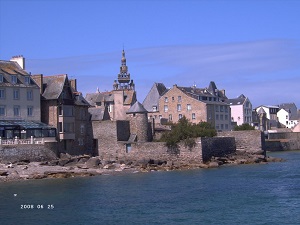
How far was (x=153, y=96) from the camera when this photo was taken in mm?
104125

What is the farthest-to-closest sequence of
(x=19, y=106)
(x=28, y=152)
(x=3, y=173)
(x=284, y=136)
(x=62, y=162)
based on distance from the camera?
(x=284, y=136), (x=19, y=106), (x=28, y=152), (x=62, y=162), (x=3, y=173)

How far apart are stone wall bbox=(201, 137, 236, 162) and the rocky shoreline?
2.18 ft

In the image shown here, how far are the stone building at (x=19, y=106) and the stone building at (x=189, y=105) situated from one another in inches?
1172

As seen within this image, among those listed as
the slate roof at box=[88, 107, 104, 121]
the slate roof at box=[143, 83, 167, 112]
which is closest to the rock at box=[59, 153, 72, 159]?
the slate roof at box=[88, 107, 104, 121]

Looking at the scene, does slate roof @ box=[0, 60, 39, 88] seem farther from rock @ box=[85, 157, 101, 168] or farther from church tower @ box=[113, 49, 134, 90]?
church tower @ box=[113, 49, 134, 90]

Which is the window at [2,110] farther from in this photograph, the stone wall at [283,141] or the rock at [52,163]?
the stone wall at [283,141]

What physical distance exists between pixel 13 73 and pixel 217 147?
919 inches

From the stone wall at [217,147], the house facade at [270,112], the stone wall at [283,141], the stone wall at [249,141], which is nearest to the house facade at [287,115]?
the house facade at [270,112]

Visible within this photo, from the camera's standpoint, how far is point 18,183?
158ft

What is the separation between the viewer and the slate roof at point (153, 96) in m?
103

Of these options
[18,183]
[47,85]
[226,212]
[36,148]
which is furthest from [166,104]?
[226,212]

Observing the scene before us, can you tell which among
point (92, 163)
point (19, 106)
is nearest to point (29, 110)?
point (19, 106)

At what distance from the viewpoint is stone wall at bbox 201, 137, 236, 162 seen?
62.4 meters

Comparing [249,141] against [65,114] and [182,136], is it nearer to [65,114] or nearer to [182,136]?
[182,136]
